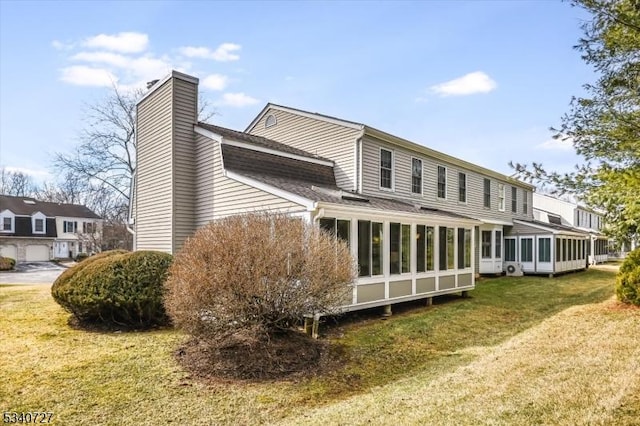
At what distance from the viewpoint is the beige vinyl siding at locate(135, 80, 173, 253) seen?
12570 millimetres

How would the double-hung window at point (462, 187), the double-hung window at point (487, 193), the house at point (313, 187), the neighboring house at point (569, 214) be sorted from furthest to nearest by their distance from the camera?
the neighboring house at point (569, 214), the double-hung window at point (487, 193), the double-hung window at point (462, 187), the house at point (313, 187)

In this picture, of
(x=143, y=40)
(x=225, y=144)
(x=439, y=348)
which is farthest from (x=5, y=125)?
(x=439, y=348)

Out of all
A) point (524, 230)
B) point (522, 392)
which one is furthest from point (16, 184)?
point (522, 392)

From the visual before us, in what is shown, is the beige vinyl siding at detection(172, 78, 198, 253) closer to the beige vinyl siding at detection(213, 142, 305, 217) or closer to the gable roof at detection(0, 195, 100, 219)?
the beige vinyl siding at detection(213, 142, 305, 217)

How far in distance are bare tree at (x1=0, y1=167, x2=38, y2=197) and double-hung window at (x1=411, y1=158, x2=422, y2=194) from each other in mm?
52636

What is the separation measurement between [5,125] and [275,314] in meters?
26.9

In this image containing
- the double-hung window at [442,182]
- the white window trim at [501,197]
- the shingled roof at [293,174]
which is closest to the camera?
the shingled roof at [293,174]

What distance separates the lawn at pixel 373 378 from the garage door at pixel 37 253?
33.4m

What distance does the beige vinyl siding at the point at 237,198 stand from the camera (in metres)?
9.49

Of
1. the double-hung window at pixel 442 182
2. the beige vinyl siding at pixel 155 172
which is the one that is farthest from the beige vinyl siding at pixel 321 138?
the double-hung window at pixel 442 182

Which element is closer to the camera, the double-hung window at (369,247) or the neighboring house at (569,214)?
the double-hung window at (369,247)

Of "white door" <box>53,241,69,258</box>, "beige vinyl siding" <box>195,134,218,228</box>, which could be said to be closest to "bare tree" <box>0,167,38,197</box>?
"white door" <box>53,241,69,258</box>

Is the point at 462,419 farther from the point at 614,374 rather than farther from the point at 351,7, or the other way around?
the point at 351,7

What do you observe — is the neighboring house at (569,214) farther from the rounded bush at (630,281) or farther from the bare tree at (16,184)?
the bare tree at (16,184)
